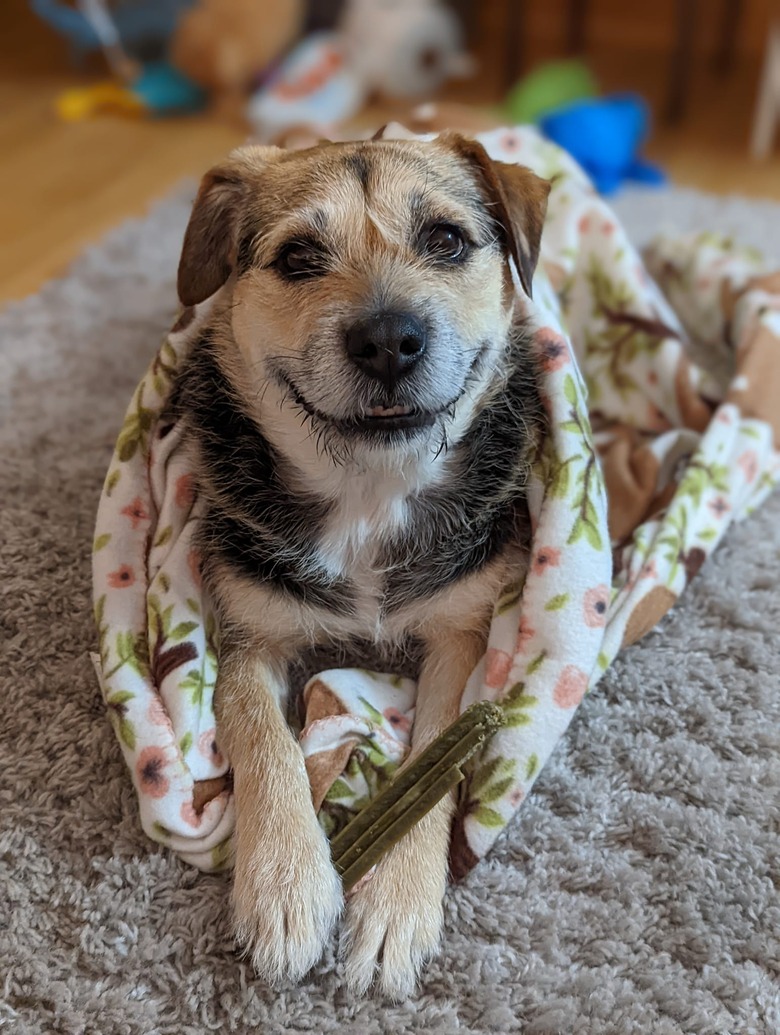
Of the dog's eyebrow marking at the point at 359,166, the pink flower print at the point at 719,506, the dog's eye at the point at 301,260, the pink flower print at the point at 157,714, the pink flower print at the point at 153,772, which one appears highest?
the dog's eyebrow marking at the point at 359,166

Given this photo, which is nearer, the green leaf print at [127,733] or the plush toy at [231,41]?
the green leaf print at [127,733]

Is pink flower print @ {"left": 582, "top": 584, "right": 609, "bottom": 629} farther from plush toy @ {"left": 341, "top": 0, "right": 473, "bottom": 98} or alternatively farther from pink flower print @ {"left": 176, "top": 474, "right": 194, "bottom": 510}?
plush toy @ {"left": 341, "top": 0, "right": 473, "bottom": 98}

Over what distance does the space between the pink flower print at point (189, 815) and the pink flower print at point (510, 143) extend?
1.62 meters

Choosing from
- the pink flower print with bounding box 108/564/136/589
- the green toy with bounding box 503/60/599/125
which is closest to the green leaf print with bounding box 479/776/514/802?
the pink flower print with bounding box 108/564/136/589

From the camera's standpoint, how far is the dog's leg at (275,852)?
1327 millimetres

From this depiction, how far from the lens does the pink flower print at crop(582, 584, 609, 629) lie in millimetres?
1583

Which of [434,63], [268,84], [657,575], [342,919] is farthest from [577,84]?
[342,919]

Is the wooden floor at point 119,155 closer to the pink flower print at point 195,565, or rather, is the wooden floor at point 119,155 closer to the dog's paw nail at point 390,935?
the pink flower print at point 195,565

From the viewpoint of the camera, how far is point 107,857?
1.46 metres

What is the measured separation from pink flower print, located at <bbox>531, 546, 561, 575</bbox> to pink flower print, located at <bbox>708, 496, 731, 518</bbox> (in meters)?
0.54

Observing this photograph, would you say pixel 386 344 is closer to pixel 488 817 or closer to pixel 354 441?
pixel 354 441

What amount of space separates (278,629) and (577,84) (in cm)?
355

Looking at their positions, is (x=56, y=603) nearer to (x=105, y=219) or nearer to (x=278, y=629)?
(x=278, y=629)

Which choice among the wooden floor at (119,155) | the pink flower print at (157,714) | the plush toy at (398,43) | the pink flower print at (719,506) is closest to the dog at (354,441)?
the pink flower print at (157,714)
